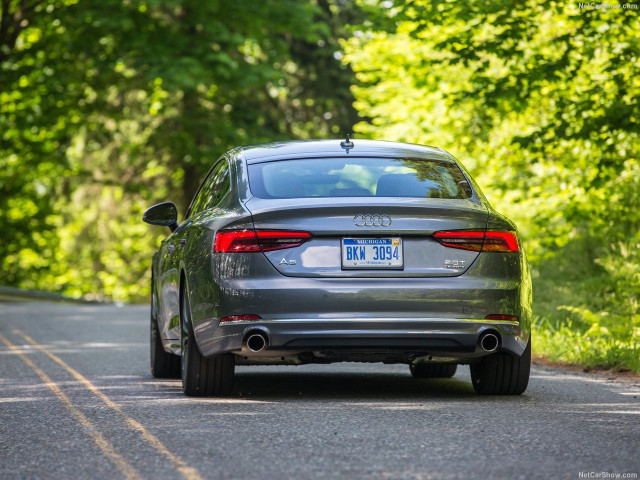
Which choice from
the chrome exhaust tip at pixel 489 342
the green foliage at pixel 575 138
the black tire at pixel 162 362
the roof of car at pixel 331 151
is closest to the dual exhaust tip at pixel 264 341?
the chrome exhaust tip at pixel 489 342

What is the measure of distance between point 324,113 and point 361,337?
30.1 m

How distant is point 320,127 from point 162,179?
16.8 ft

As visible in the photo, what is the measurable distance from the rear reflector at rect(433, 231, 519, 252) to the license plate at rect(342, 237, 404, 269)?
273 mm

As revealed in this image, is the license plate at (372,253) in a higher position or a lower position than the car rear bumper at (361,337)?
higher

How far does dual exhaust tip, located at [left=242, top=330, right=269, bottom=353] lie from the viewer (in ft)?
25.0

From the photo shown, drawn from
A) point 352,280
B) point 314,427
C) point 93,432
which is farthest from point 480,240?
point 93,432

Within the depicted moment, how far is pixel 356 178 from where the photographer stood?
8.20 m

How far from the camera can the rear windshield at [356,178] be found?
8148 millimetres

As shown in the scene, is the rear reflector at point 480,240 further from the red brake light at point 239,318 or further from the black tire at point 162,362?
the black tire at point 162,362

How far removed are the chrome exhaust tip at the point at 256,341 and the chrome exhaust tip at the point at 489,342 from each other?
1.37 meters

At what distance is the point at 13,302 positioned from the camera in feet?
87.8

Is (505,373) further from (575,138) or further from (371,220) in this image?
(575,138)

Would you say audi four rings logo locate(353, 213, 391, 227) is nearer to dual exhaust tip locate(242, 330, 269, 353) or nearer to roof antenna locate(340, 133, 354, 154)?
dual exhaust tip locate(242, 330, 269, 353)

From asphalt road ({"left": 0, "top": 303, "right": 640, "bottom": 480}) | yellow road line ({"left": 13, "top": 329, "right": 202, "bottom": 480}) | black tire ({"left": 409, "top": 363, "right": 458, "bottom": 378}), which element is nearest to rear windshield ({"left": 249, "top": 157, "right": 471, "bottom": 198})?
asphalt road ({"left": 0, "top": 303, "right": 640, "bottom": 480})
